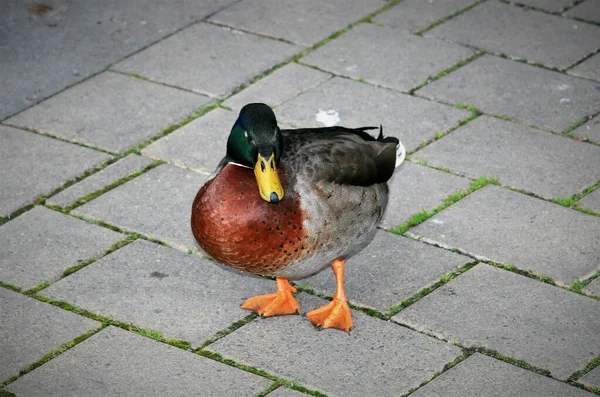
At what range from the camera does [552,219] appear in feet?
16.4

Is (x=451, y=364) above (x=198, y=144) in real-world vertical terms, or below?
below

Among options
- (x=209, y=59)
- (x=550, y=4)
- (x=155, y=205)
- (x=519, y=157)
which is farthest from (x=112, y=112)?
(x=550, y=4)

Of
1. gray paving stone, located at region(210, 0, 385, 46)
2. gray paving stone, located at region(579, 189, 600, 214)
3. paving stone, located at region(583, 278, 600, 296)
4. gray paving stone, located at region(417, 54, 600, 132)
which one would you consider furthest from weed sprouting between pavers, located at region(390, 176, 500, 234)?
gray paving stone, located at region(210, 0, 385, 46)

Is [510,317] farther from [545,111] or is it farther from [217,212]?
[545,111]

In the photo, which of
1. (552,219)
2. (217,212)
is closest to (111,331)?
(217,212)

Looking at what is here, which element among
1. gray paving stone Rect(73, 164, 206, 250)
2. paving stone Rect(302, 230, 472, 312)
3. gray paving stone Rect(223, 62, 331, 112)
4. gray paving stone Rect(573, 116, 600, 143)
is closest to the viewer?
paving stone Rect(302, 230, 472, 312)

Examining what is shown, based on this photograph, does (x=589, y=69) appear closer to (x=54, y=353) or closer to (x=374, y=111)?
(x=374, y=111)

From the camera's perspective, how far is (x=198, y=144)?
5625mm

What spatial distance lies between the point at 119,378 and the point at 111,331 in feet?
1.10

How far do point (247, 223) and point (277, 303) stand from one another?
0.62 metres

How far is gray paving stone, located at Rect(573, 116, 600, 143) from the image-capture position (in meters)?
5.66

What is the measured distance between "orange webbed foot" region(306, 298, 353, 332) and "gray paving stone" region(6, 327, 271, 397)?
453 millimetres

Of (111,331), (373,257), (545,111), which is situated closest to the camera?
(111,331)

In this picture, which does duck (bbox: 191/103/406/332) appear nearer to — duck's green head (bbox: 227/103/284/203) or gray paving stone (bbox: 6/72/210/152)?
duck's green head (bbox: 227/103/284/203)
